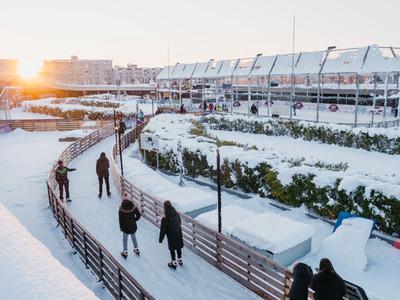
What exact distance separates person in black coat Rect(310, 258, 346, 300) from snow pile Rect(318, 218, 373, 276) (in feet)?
8.70

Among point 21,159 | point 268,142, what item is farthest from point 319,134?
point 21,159

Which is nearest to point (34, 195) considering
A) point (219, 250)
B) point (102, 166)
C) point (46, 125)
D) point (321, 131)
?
point (102, 166)

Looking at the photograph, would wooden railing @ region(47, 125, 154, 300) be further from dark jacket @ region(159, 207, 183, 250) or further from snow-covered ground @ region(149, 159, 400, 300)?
snow-covered ground @ region(149, 159, 400, 300)

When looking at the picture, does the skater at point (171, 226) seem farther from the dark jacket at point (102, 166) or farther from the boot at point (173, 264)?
the dark jacket at point (102, 166)

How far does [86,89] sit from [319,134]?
6914 cm

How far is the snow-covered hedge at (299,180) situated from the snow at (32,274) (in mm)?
7103

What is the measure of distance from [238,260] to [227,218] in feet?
6.79

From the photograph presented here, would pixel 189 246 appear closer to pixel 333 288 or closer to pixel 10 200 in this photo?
pixel 333 288

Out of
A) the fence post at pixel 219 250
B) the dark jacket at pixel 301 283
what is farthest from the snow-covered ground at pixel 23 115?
the dark jacket at pixel 301 283

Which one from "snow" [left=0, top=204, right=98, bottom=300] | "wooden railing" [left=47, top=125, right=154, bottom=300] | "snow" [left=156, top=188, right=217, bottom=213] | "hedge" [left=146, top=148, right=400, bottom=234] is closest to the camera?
"wooden railing" [left=47, top=125, right=154, bottom=300]

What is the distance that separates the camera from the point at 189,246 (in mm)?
9367

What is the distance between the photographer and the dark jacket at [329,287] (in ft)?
18.0

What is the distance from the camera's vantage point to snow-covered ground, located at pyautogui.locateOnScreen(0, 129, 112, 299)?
8.73 metres

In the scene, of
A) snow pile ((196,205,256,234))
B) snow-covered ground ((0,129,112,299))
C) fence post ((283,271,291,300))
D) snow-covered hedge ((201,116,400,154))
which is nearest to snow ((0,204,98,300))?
snow-covered ground ((0,129,112,299))
